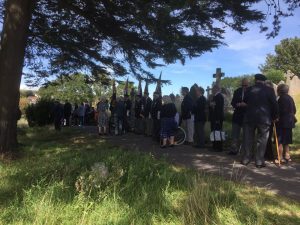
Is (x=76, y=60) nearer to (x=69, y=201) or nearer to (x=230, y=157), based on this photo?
(x=230, y=157)

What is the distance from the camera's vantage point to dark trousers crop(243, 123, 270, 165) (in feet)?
33.4

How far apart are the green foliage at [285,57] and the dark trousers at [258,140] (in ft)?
216

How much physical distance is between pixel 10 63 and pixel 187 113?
5.77 m

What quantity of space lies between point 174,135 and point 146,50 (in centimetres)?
309

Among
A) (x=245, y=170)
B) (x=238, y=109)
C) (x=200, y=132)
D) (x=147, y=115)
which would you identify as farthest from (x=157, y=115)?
(x=245, y=170)

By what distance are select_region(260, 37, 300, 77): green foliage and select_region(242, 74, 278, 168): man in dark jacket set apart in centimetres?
6582

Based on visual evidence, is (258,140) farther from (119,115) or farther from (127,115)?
(127,115)

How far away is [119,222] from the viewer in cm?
556

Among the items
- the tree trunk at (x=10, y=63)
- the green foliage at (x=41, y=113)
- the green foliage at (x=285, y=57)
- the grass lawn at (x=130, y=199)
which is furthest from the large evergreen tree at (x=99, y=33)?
the green foliage at (x=285, y=57)

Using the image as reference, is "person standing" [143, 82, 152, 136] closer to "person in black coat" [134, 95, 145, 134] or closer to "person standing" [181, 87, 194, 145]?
"person in black coat" [134, 95, 145, 134]

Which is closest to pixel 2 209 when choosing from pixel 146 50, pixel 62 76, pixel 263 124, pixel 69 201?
pixel 69 201

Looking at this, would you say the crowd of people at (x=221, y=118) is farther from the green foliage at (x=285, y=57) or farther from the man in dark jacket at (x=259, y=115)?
the green foliage at (x=285, y=57)

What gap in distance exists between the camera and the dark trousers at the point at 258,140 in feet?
33.4

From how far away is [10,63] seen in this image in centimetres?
1231
